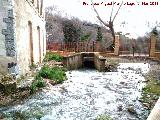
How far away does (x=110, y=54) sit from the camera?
70.4ft

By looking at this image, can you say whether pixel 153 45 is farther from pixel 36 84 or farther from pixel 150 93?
pixel 36 84

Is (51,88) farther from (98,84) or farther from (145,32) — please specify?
(145,32)

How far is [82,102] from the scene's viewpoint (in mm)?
7785

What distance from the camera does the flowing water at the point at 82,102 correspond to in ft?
21.3

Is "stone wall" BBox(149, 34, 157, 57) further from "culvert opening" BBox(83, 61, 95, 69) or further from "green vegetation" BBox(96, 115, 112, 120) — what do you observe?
"green vegetation" BBox(96, 115, 112, 120)

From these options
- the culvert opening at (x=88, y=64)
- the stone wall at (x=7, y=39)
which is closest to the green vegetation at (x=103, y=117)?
the stone wall at (x=7, y=39)

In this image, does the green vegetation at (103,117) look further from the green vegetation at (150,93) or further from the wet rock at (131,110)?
the green vegetation at (150,93)

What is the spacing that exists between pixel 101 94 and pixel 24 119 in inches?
138

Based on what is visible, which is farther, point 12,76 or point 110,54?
point 110,54

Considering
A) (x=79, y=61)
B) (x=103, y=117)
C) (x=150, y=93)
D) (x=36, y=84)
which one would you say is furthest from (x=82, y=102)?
(x=79, y=61)

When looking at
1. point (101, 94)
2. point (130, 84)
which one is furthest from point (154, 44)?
point (101, 94)

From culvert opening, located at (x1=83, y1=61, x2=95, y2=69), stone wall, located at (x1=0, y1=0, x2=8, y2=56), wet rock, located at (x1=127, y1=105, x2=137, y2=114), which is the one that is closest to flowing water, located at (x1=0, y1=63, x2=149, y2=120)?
wet rock, located at (x1=127, y1=105, x2=137, y2=114)

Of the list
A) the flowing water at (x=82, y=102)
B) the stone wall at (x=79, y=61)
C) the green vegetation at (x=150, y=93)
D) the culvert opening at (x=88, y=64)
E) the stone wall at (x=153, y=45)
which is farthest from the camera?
the stone wall at (x=153, y=45)

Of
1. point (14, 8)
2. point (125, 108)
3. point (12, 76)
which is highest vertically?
point (14, 8)
